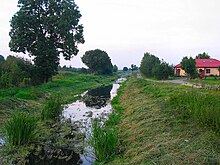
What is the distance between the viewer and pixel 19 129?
7.48 m

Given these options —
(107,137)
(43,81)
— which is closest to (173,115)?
(107,137)

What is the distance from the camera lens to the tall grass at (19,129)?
745 centimetres

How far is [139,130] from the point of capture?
857cm

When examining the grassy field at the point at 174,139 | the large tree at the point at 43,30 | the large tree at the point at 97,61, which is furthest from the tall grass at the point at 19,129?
the large tree at the point at 97,61

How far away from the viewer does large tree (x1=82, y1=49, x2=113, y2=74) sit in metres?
75.3

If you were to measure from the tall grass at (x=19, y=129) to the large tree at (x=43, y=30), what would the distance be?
21874 mm

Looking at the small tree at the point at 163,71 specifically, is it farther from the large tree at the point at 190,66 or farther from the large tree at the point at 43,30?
the large tree at the point at 43,30

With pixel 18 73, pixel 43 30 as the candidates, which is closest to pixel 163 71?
pixel 43 30

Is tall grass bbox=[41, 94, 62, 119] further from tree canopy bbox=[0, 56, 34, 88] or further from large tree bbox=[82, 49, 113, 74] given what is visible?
large tree bbox=[82, 49, 113, 74]

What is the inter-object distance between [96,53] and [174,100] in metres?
69.0

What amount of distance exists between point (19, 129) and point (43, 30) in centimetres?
2507

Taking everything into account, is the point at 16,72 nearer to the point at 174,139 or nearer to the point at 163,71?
the point at 174,139

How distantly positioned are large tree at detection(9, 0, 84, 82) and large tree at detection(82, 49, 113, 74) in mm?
43909

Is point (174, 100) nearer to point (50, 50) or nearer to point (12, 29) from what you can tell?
point (50, 50)
